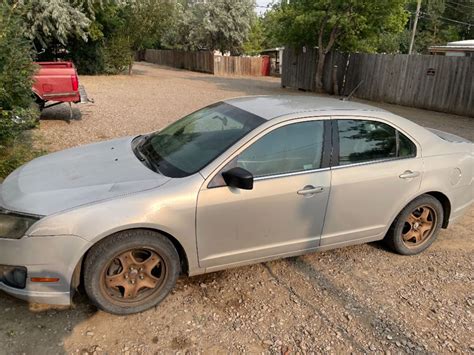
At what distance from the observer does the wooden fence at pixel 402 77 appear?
13039 mm

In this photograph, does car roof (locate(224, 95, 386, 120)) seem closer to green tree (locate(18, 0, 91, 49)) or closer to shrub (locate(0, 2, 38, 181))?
shrub (locate(0, 2, 38, 181))

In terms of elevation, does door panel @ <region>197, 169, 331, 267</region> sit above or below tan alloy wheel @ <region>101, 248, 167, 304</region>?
above

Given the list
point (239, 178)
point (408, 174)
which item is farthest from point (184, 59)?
point (239, 178)

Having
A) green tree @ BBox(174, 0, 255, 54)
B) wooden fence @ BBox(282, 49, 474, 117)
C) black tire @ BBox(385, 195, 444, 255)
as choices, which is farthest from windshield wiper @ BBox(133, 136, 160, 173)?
green tree @ BBox(174, 0, 255, 54)

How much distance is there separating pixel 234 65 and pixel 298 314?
30027mm

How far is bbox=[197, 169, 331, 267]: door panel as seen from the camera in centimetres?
296

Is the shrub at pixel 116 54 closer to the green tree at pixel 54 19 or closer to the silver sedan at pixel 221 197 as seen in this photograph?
the green tree at pixel 54 19

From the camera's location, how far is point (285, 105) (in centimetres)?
362

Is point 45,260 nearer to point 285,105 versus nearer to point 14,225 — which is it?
point 14,225

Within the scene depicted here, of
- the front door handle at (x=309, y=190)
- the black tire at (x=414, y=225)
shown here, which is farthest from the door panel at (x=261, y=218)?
the black tire at (x=414, y=225)

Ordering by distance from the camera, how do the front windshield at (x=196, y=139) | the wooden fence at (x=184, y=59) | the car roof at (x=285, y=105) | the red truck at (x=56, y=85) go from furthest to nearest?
the wooden fence at (x=184, y=59) → the red truck at (x=56, y=85) → the car roof at (x=285, y=105) → the front windshield at (x=196, y=139)

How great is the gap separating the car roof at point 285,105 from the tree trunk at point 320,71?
14486 millimetres

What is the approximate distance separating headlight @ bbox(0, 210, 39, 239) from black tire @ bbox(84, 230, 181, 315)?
0.44 meters

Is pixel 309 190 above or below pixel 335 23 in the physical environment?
below
